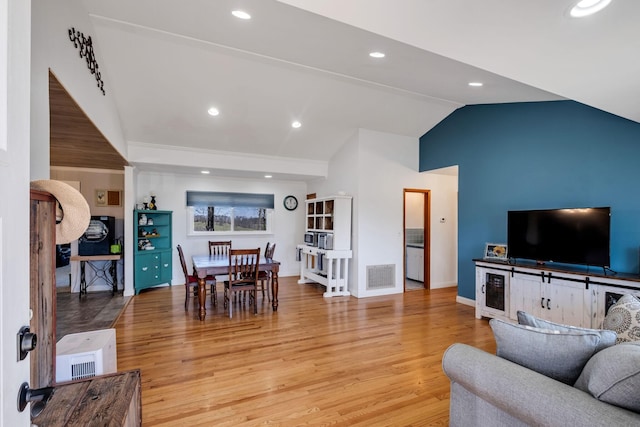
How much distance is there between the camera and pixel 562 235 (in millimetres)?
3631

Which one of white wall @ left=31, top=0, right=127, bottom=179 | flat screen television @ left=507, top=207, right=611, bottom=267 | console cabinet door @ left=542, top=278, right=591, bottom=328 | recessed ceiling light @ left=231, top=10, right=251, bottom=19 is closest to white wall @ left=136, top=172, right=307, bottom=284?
white wall @ left=31, top=0, right=127, bottom=179

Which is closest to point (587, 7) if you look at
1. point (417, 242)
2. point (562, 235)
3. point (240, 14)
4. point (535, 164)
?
point (240, 14)

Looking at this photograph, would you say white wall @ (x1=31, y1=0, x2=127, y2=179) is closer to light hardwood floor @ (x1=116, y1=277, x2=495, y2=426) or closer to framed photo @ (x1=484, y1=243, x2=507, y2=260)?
light hardwood floor @ (x1=116, y1=277, x2=495, y2=426)

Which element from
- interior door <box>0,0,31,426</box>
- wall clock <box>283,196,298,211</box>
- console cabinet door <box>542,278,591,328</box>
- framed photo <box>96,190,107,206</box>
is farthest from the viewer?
wall clock <box>283,196,298,211</box>

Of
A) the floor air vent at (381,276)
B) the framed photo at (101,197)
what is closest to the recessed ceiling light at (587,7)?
the floor air vent at (381,276)

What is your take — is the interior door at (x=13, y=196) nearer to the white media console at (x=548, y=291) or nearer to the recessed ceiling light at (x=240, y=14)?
the recessed ceiling light at (x=240, y=14)

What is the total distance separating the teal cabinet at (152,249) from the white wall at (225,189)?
0.23 metres

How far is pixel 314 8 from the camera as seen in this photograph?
1878 mm

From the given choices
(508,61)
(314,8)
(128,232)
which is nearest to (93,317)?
(128,232)

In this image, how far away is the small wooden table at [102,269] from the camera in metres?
5.32

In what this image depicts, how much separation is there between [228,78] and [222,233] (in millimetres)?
3571

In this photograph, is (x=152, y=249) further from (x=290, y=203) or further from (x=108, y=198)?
(x=290, y=203)

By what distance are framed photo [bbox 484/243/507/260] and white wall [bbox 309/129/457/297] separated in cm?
156

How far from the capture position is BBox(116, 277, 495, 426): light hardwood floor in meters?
2.19
